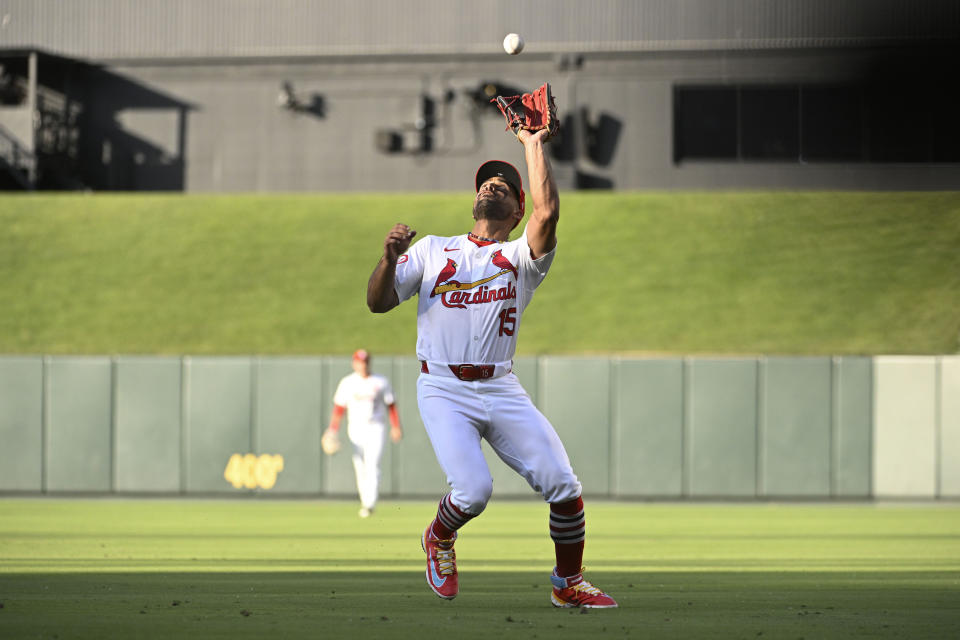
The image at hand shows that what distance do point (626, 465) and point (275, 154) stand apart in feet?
58.5

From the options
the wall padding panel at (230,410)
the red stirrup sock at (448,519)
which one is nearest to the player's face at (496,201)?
the red stirrup sock at (448,519)

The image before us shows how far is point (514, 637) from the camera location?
5.43m

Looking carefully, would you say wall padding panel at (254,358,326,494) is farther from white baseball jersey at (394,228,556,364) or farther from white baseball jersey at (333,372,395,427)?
white baseball jersey at (394,228,556,364)

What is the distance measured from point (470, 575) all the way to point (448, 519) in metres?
2.18

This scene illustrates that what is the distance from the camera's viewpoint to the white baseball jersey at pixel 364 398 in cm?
1520

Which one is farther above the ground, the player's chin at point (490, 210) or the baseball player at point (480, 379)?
the player's chin at point (490, 210)

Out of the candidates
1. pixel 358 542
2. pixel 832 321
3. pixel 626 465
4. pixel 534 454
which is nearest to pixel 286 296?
pixel 626 465

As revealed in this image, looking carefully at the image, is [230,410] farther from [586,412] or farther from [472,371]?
[472,371]

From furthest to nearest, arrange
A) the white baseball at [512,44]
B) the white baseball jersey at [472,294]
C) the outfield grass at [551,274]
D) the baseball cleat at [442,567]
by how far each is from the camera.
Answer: the outfield grass at [551,274] < the white baseball at [512,44] < the baseball cleat at [442,567] < the white baseball jersey at [472,294]

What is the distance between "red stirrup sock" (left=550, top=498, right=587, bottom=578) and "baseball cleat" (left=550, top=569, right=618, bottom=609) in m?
0.04

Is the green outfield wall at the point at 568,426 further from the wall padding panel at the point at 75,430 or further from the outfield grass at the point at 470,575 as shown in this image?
the outfield grass at the point at 470,575

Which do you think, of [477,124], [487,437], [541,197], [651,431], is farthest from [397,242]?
[477,124]

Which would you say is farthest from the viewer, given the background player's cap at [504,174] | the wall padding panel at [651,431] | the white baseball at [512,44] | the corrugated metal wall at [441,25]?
the corrugated metal wall at [441,25]

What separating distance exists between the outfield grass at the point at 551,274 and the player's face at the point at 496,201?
567 inches
